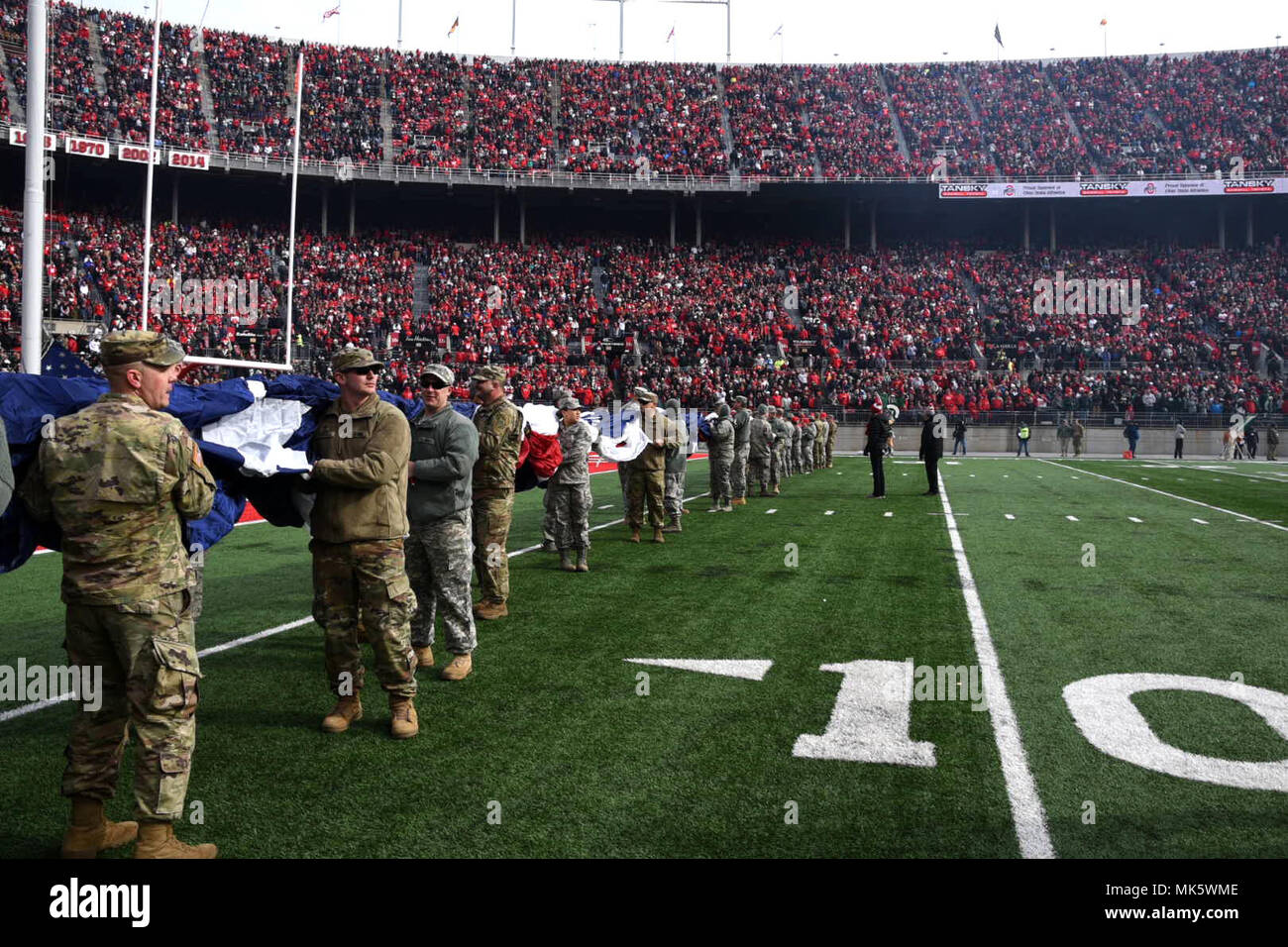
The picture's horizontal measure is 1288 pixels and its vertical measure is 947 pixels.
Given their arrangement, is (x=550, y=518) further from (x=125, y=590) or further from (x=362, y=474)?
(x=125, y=590)

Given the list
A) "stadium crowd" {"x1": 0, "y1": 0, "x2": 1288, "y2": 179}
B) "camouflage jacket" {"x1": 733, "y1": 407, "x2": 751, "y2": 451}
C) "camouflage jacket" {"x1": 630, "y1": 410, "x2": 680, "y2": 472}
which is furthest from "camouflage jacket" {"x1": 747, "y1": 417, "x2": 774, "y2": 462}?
"stadium crowd" {"x1": 0, "y1": 0, "x2": 1288, "y2": 179}

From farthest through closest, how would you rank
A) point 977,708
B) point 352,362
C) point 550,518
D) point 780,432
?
point 780,432 < point 550,518 < point 977,708 < point 352,362

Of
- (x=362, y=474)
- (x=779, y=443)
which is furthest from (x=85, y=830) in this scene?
(x=779, y=443)

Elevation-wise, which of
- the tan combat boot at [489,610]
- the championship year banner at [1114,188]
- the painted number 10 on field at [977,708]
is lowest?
the painted number 10 on field at [977,708]

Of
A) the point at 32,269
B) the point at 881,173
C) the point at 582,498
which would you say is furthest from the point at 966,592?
the point at 881,173

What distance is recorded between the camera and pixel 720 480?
1738cm

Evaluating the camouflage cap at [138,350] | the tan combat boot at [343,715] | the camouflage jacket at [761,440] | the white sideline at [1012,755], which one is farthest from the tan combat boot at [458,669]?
the camouflage jacket at [761,440]

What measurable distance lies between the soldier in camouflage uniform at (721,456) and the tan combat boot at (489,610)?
8.78m

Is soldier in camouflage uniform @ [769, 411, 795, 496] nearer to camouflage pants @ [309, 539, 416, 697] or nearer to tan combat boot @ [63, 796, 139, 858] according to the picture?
camouflage pants @ [309, 539, 416, 697]

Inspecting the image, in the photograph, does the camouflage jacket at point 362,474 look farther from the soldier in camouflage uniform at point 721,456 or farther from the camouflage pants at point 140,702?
the soldier in camouflage uniform at point 721,456

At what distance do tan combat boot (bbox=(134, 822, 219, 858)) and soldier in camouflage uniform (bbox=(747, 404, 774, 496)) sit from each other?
16.9m

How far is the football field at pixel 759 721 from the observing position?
4.05 metres

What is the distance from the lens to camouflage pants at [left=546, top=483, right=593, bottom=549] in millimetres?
10500

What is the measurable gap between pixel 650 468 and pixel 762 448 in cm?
772
